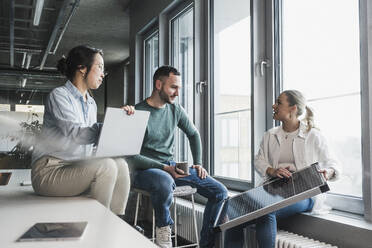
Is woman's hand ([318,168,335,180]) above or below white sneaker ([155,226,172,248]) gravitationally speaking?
above

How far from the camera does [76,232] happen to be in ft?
3.26

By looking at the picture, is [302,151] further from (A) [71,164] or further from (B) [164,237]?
(A) [71,164]

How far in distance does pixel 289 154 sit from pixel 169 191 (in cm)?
73

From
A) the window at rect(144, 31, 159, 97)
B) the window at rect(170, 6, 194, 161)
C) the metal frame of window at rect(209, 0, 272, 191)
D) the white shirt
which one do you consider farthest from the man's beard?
the window at rect(144, 31, 159, 97)

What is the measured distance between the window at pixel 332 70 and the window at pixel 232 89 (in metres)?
0.50

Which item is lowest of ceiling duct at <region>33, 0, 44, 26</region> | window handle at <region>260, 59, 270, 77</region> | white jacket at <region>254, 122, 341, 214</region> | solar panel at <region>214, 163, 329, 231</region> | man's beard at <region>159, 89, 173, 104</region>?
solar panel at <region>214, 163, 329, 231</region>

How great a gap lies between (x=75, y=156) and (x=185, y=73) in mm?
2453

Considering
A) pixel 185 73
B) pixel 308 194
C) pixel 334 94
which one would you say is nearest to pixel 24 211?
pixel 308 194

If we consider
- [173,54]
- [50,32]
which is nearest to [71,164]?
[173,54]

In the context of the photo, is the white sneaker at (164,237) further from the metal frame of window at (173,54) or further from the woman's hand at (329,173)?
the metal frame of window at (173,54)

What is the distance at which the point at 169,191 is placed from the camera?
7.31 feet

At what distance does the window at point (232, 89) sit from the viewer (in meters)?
3.05

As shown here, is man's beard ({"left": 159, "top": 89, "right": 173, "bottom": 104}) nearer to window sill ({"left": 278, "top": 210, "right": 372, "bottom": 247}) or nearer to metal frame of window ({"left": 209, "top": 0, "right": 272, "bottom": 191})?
metal frame of window ({"left": 209, "top": 0, "right": 272, "bottom": 191})

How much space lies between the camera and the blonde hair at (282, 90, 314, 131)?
86.6 inches
